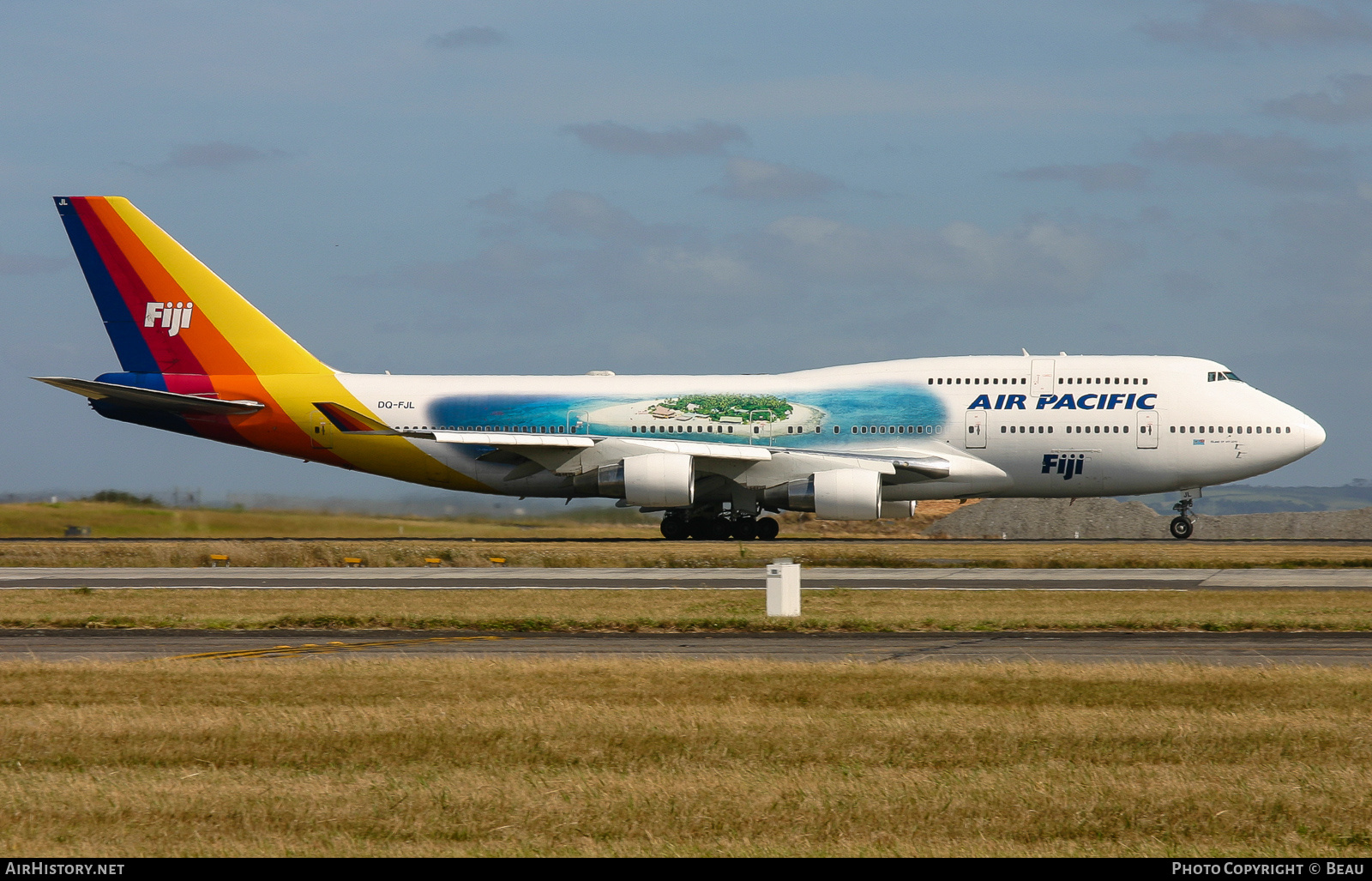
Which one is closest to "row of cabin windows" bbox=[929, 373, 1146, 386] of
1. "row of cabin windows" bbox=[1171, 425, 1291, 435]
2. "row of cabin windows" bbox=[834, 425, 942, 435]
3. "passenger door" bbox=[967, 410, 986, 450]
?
"passenger door" bbox=[967, 410, 986, 450]

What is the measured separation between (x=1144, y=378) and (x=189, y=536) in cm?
2896

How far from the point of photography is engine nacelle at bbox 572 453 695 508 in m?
38.7

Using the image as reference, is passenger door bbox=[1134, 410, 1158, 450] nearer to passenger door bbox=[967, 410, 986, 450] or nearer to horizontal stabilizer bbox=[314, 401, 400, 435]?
passenger door bbox=[967, 410, 986, 450]

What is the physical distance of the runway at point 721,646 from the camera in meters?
16.0

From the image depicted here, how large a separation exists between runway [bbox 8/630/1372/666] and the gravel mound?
40.8 metres

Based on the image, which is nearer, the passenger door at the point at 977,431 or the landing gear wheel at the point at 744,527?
the passenger door at the point at 977,431

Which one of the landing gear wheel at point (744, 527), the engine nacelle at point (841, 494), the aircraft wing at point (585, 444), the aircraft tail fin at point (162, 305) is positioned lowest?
the landing gear wheel at point (744, 527)

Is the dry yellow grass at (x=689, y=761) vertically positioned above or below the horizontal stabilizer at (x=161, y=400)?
below

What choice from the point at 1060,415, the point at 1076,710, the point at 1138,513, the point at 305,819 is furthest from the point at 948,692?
the point at 1138,513

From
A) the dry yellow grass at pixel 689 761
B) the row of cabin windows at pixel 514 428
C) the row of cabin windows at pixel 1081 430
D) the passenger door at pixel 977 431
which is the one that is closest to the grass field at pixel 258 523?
the row of cabin windows at pixel 514 428

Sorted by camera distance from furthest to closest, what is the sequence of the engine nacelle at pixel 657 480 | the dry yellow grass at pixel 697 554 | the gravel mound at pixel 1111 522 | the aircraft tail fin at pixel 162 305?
the gravel mound at pixel 1111 522 < the aircraft tail fin at pixel 162 305 < the engine nacelle at pixel 657 480 < the dry yellow grass at pixel 697 554

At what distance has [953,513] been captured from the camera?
65.1 metres

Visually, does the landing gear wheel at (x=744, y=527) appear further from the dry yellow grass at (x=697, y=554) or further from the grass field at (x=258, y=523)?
the grass field at (x=258, y=523)

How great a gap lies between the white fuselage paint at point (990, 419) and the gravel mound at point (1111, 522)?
1810cm
